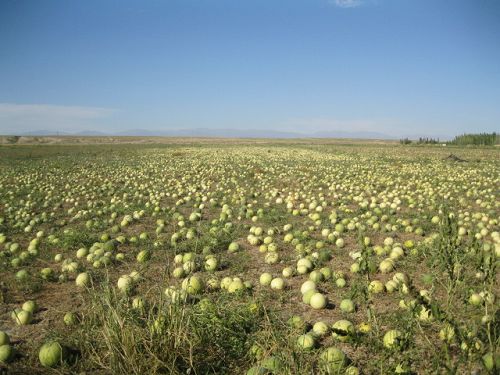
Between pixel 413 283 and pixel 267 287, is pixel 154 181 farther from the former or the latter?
pixel 413 283

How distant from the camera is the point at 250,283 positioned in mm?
5852

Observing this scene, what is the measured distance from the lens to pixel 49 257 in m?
7.64

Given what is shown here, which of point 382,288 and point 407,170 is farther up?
point 407,170

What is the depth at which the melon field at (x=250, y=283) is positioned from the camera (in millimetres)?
3455

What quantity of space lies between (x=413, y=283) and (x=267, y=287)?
8.32 ft

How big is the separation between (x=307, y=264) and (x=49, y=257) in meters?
5.80

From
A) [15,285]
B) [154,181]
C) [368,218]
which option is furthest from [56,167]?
[368,218]

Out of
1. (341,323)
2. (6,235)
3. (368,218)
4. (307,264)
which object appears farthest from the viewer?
(368,218)

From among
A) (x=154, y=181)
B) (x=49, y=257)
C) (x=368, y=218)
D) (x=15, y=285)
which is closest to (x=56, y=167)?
(x=154, y=181)

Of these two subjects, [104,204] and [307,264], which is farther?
[104,204]

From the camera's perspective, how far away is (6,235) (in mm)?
9352

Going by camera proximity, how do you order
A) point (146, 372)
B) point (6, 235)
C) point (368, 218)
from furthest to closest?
point (368, 218) < point (6, 235) < point (146, 372)

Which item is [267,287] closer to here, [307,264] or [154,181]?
[307,264]

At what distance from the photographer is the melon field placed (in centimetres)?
346
